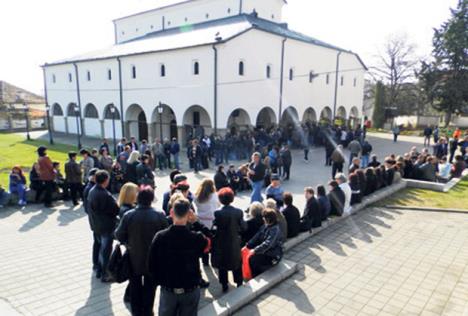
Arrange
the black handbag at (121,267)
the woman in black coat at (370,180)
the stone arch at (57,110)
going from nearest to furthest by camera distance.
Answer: the black handbag at (121,267) → the woman in black coat at (370,180) → the stone arch at (57,110)

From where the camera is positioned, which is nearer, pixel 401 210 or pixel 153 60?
pixel 401 210

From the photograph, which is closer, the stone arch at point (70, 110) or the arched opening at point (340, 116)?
the arched opening at point (340, 116)

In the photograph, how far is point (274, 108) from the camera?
2608 centimetres

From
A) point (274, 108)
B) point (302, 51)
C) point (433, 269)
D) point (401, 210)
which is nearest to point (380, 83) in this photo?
point (302, 51)

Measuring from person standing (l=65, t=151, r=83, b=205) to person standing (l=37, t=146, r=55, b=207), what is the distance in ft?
1.38

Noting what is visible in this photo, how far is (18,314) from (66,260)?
1858 mm

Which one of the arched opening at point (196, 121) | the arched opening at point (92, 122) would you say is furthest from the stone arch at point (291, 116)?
the arched opening at point (92, 122)

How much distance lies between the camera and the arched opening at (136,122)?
2950cm

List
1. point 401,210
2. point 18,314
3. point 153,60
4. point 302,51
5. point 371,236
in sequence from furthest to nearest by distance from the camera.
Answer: point 302,51
point 153,60
point 401,210
point 371,236
point 18,314

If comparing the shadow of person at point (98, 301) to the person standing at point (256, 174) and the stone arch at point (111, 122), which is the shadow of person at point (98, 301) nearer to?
the person standing at point (256, 174)

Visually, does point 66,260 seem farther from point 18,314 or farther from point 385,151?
point 385,151

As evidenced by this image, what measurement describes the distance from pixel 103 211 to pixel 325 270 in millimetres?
4125

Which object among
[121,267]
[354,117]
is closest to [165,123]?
[354,117]

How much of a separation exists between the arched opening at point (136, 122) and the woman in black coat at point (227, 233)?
25.6 metres
